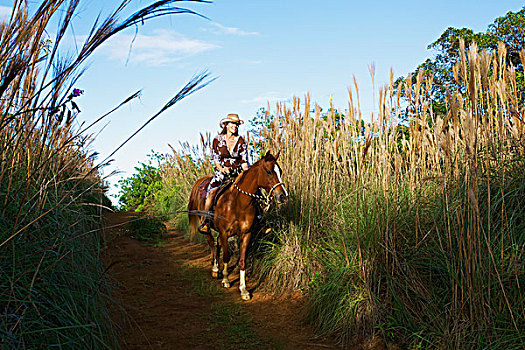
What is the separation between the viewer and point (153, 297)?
510 cm

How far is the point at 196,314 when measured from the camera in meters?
4.53

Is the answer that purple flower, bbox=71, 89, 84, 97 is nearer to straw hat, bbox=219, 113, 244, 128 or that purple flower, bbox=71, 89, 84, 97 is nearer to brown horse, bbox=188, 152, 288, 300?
brown horse, bbox=188, 152, 288, 300

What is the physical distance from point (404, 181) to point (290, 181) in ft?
6.17

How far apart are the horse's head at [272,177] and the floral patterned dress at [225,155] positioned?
1.11 m

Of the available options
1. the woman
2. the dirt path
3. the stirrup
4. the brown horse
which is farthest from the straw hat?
the dirt path

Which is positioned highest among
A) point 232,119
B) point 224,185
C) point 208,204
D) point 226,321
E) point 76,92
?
point 232,119

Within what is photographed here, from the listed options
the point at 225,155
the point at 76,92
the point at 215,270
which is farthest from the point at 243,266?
the point at 76,92

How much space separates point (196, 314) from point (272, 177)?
1.79m

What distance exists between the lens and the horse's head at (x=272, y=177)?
472cm

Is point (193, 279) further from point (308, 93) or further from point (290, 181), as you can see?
point (308, 93)

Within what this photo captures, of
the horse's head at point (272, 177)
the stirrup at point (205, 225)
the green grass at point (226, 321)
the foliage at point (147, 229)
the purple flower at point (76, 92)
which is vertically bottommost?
the green grass at point (226, 321)

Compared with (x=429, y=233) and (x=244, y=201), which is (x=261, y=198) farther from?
(x=429, y=233)

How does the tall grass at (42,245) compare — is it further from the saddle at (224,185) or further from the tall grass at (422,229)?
A: the saddle at (224,185)

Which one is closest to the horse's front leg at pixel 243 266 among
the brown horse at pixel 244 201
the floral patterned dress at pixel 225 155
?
the brown horse at pixel 244 201
